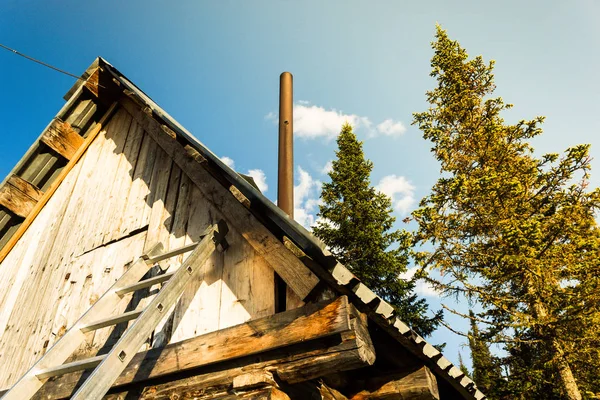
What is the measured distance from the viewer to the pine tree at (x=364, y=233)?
15359mm

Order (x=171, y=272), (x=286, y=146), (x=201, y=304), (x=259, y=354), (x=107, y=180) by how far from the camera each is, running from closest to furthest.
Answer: (x=259, y=354), (x=171, y=272), (x=201, y=304), (x=107, y=180), (x=286, y=146)

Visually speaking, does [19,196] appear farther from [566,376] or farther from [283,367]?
[566,376]

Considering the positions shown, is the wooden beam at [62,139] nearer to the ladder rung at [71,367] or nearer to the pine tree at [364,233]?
the ladder rung at [71,367]

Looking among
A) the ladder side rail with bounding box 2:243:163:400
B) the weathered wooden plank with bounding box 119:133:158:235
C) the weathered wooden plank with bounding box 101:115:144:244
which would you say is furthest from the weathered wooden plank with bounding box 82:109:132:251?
the ladder side rail with bounding box 2:243:163:400

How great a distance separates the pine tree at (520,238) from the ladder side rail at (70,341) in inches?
370

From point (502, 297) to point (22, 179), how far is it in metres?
11.8

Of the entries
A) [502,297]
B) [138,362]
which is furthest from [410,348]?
[502,297]

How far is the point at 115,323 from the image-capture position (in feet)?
9.36

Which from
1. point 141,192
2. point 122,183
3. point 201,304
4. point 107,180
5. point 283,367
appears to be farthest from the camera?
point 107,180

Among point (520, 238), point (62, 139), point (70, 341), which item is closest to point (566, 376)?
point (520, 238)

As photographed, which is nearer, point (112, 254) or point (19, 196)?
point (112, 254)

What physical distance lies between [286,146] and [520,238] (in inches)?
299

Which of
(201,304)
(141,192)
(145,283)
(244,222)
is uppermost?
(141,192)

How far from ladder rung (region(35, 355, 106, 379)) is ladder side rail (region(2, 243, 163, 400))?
4 centimetres
